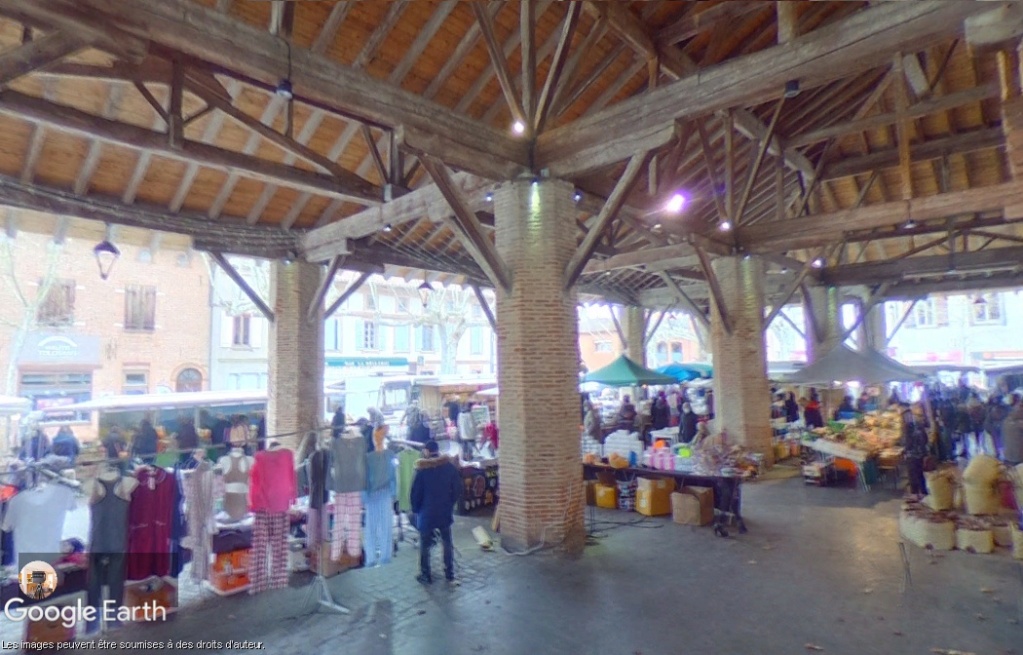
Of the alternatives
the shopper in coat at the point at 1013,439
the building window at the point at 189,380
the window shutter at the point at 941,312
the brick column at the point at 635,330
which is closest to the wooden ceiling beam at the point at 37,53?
the shopper in coat at the point at 1013,439

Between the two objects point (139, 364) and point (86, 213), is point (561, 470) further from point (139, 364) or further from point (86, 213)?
point (139, 364)

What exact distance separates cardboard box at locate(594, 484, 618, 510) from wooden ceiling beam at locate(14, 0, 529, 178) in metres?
5.38

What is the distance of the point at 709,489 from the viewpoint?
330 inches

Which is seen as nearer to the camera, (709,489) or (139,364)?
(709,489)

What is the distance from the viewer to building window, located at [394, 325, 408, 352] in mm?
30514

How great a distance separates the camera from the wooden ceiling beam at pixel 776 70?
513cm

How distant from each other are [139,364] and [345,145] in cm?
1621

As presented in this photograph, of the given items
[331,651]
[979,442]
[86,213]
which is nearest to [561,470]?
[331,651]

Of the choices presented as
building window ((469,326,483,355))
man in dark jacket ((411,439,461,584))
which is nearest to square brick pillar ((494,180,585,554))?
man in dark jacket ((411,439,461,584))

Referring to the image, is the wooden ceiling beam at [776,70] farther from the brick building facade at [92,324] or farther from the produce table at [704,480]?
the brick building facade at [92,324]

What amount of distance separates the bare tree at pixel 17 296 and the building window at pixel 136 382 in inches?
119

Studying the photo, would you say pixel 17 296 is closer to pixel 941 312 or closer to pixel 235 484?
pixel 235 484

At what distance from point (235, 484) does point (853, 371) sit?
37.5 ft

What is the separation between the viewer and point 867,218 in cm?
1022
